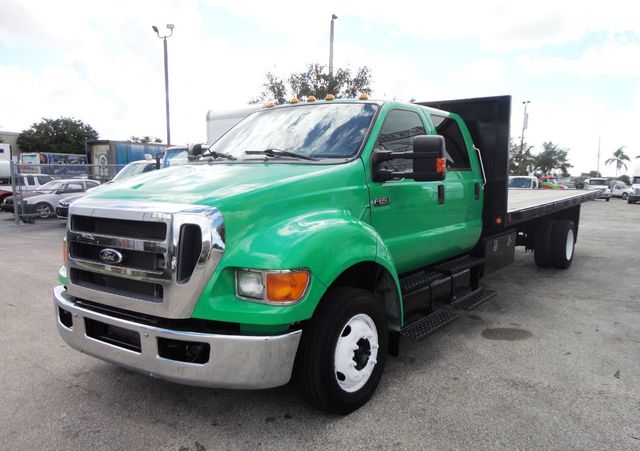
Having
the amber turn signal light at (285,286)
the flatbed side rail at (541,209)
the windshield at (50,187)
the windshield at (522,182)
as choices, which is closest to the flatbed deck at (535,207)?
the flatbed side rail at (541,209)

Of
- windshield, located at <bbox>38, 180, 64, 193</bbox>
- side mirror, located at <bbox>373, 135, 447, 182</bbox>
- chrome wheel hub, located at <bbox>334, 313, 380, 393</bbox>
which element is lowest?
chrome wheel hub, located at <bbox>334, 313, 380, 393</bbox>

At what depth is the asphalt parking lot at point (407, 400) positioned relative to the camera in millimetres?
2846

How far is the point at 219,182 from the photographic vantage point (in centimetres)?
301

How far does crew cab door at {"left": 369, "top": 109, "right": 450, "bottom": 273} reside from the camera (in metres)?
3.65

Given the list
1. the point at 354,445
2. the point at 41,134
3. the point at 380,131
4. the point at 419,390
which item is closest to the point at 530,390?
the point at 419,390

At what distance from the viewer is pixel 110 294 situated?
285 cm

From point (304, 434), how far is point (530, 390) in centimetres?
169

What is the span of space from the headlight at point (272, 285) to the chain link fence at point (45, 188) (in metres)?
13.2

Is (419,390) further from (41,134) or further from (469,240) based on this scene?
(41,134)

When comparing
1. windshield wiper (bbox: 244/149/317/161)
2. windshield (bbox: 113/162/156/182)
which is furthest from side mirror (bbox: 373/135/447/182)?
windshield (bbox: 113/162/156/182)

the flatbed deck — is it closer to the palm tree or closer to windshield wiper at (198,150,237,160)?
windshield wiper at (198,150,237,160)

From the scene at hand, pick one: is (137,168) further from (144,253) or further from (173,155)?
(144,253)

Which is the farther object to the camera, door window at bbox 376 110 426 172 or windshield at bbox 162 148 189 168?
windshield at bbox 162 148 189 168

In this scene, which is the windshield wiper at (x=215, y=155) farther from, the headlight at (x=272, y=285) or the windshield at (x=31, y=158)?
the windshield at (x=31, y=158)
